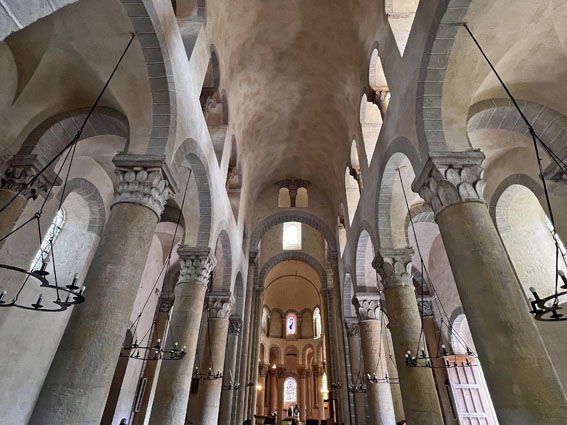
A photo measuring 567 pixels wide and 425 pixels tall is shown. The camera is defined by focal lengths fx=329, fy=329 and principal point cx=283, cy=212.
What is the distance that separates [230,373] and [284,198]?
923cm

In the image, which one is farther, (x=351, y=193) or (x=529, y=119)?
(x=351, y=193)

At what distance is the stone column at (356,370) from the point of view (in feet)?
39.7

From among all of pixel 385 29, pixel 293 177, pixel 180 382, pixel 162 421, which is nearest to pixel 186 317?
pixel 180 382

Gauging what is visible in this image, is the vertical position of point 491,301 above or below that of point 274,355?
below

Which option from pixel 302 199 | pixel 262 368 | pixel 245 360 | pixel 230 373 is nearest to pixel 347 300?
pixel 245 360

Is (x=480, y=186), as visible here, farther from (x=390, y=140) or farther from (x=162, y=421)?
(x=162, y=421)

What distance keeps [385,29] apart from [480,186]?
4.78m

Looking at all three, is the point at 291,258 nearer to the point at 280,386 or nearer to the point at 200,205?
the point at 200,205

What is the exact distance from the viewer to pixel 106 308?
13.5 feet

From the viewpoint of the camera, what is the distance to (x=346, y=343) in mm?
13578

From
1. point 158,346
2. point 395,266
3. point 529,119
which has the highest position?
point 529,119

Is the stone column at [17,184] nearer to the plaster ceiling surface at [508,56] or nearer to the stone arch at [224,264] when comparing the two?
the stone arch at [224,264]

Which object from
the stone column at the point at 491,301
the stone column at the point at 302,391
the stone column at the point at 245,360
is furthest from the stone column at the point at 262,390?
the stone column at the point at 491,301

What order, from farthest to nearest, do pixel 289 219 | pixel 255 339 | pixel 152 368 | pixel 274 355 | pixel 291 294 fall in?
pixel 291 294 < pixel 274 355 < pixel 289 219 < pixel 255 339 < pixel 152 368
